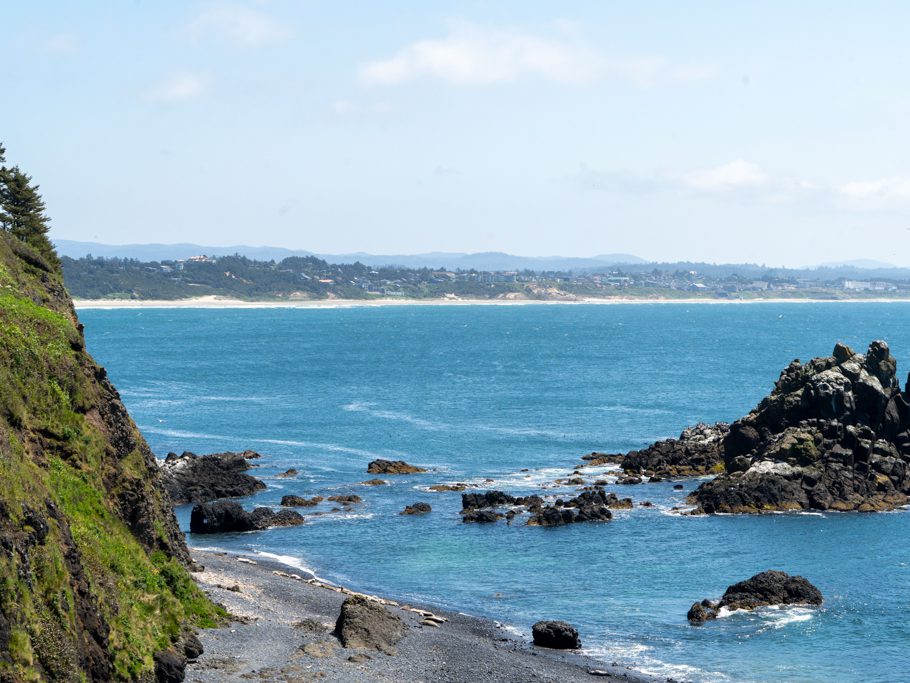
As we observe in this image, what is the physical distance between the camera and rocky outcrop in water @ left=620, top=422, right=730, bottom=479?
9381cm

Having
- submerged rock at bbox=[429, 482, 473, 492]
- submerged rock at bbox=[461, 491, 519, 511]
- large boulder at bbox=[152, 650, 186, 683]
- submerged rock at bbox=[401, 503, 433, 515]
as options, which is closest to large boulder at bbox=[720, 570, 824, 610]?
submerged rock at bbox=[461, 491, 519, 511]

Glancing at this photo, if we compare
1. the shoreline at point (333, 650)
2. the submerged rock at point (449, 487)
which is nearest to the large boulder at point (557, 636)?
the shoreline at point (333, 650)

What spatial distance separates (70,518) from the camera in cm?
3981

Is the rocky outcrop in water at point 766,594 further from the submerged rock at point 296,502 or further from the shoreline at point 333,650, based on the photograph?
the submerged rock at point 296,502

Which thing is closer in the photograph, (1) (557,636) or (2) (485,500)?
(1) (557,636)

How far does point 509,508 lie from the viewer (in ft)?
267

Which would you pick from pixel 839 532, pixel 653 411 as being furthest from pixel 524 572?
pixel 653 411

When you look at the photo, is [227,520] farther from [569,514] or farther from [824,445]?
[824,445]

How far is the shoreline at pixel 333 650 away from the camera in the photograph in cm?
4331

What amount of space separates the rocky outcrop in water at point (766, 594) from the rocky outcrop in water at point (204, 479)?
41.2 m

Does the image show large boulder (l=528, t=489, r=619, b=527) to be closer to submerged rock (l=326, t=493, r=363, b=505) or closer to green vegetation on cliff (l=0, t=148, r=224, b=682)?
submerged rock (l=326, t=493, r=363, b=505)

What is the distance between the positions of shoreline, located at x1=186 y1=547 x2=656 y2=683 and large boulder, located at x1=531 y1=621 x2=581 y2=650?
62 cm

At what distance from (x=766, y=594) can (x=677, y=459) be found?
39090 mm

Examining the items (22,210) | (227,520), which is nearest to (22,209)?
(22,210)
